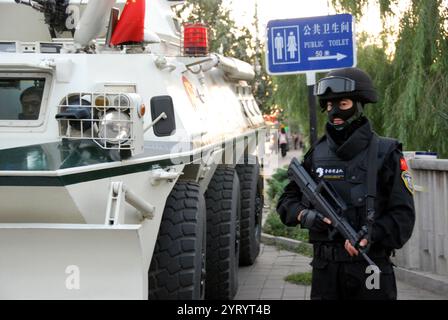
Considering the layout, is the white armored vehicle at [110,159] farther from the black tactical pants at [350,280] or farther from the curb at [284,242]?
the curb at [284,242]

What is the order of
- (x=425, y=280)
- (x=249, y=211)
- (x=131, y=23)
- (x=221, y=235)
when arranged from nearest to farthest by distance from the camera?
(x=131, y=23), (x=221, y=235), (x=425, y=280), (x=249, y=211)

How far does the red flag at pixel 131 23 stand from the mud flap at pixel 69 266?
1595mm

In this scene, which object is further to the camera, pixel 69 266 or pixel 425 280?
pixel 425 280

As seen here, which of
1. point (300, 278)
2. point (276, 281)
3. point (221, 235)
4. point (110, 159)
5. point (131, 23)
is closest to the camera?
point (110, 159)

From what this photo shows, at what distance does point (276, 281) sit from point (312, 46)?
2.27 meters

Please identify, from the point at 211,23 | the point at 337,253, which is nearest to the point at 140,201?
the point at 337,253

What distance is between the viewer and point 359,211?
3725 mm

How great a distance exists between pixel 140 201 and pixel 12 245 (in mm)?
670

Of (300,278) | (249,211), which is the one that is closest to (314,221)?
(300,278)

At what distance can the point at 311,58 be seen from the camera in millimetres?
6293

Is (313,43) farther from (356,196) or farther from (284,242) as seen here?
(284,242)
